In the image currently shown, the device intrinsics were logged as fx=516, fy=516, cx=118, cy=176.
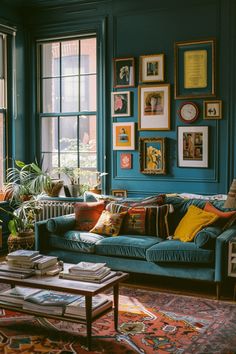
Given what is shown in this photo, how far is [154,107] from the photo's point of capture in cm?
620

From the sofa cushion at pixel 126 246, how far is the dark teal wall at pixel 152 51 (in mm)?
1204

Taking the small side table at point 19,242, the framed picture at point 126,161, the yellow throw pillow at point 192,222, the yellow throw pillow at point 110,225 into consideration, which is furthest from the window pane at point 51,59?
the yellow throw pillow at point 192,222

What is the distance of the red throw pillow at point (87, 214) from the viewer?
560 centimetres

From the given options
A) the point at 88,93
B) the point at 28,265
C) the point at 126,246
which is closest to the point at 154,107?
the point at 88,93

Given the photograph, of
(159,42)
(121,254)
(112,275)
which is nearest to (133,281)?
(121,254)

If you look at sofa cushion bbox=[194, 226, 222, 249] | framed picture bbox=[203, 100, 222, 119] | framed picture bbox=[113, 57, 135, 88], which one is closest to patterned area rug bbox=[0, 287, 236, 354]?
sofa cushion bbox=[194, 226, 222, 249]

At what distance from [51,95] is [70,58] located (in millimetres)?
587

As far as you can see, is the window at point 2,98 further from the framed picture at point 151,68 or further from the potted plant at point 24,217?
the framed picture at point 151,68

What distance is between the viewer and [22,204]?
643 cm

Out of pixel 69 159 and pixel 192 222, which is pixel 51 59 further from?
pixel 192 222

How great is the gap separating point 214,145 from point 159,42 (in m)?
1.41

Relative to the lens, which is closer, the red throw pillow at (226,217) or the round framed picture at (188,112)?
the red throw pillow at (226,217)

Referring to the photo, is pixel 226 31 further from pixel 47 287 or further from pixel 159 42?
pixel 47 287

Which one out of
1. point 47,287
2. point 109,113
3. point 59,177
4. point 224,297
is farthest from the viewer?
point 59,177
